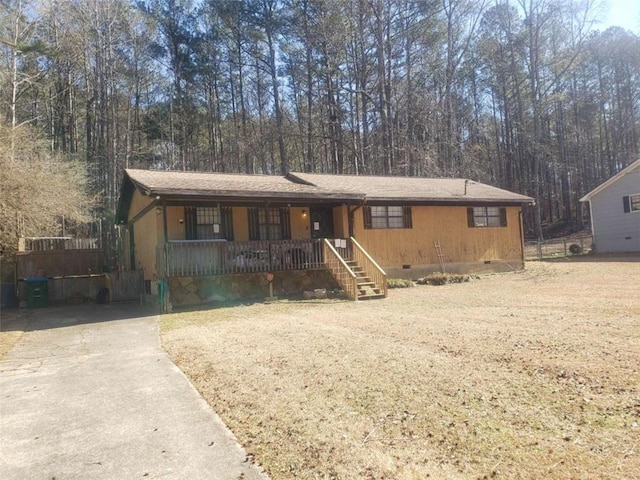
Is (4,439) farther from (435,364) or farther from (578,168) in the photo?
(578,168)

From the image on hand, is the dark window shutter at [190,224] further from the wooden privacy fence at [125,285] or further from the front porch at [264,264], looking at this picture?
the wooden privacy fence at [125,285]

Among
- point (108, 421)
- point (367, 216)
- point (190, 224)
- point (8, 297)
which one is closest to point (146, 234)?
point (190, 224)

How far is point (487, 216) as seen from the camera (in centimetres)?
1770

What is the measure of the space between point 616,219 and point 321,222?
1681 centimetres

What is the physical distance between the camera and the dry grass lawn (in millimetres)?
2859

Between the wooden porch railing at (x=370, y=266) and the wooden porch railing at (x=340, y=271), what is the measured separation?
0.69 meters

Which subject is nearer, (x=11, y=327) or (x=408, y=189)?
(x=11, y=327)

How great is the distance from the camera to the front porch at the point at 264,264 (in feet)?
38.1

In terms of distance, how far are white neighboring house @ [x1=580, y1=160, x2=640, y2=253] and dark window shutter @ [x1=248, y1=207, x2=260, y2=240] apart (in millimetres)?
18547

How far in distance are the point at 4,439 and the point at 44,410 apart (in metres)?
0.69

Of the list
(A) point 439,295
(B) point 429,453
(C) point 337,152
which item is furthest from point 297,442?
(C) point 337,152

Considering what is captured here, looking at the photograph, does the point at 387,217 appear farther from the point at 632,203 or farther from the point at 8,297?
the point at 632,203

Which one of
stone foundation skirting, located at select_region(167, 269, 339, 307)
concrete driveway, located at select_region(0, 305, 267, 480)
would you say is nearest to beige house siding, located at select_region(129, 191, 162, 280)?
stone foundation skirting, located at select_region(167, 269, 339, 307)

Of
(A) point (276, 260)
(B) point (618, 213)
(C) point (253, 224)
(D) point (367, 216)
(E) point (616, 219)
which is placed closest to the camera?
(A) point (276, 260)
